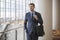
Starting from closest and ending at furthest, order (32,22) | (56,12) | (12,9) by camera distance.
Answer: (32,22) → (12,9) → (56,12)

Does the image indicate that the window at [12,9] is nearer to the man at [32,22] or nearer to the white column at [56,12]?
the man at [32,22]

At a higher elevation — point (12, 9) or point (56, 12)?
point (12, 9)

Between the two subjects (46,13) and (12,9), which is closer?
(46,13)

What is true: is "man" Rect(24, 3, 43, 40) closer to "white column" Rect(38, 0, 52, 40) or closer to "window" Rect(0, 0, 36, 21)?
"white column" Rect(38, 0, 52, 40)

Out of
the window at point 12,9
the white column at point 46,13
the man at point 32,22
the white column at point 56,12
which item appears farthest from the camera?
the white column at point 56,12

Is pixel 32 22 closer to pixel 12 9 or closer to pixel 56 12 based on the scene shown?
pixel 12 9

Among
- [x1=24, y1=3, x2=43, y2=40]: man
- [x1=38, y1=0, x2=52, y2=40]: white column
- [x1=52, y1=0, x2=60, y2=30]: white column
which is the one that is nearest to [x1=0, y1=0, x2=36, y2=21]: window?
[x1=38, y1=0, x2=52, y2=40]: white column

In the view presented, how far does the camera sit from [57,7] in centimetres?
1038

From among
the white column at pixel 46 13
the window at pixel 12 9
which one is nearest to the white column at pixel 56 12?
the window at pixel 12 9

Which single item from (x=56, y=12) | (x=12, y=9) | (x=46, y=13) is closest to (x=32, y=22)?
(x=46, y=13)

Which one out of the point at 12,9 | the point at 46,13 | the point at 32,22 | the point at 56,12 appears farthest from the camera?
the point at 56,12

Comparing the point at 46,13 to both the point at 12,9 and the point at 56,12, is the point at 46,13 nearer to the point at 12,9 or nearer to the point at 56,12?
the point at 12,9

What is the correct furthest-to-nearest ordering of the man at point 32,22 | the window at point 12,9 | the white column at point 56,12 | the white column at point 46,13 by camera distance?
the white column at point 56,12
the window at point 12,9
the white column at point 46,13
the man at point 32,22

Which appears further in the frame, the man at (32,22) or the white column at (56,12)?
the white column at (56,12)
